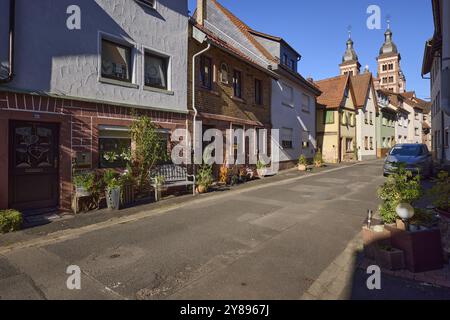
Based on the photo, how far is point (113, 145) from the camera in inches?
347

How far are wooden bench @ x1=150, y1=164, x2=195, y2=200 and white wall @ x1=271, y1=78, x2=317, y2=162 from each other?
8960 mm

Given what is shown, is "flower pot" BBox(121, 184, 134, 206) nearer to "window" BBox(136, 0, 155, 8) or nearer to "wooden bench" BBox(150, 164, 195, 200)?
"wooden bench" BBox(150, 164, 195, 200)

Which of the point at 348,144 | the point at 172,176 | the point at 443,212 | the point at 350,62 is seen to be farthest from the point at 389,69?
the point at 443,212

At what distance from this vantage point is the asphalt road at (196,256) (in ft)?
11.8

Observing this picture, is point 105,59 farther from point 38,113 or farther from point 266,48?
point 266,48

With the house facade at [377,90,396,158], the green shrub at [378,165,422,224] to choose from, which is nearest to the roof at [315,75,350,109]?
the house facade at [377,90,396,158]

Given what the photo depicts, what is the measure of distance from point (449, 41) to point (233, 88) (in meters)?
8.98

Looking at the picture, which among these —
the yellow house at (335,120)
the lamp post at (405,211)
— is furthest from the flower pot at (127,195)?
the yellow house at (335,120)

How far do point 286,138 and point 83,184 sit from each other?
1480cm

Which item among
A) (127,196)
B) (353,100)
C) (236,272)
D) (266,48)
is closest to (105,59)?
(127,196)

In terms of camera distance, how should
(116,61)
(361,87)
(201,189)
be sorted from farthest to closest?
1. (361,87)
2. (201,189)
3. (116,61)

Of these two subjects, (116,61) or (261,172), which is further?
(261,172)

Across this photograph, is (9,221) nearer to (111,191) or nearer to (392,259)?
(111,191)

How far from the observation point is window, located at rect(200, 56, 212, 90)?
12344mm
